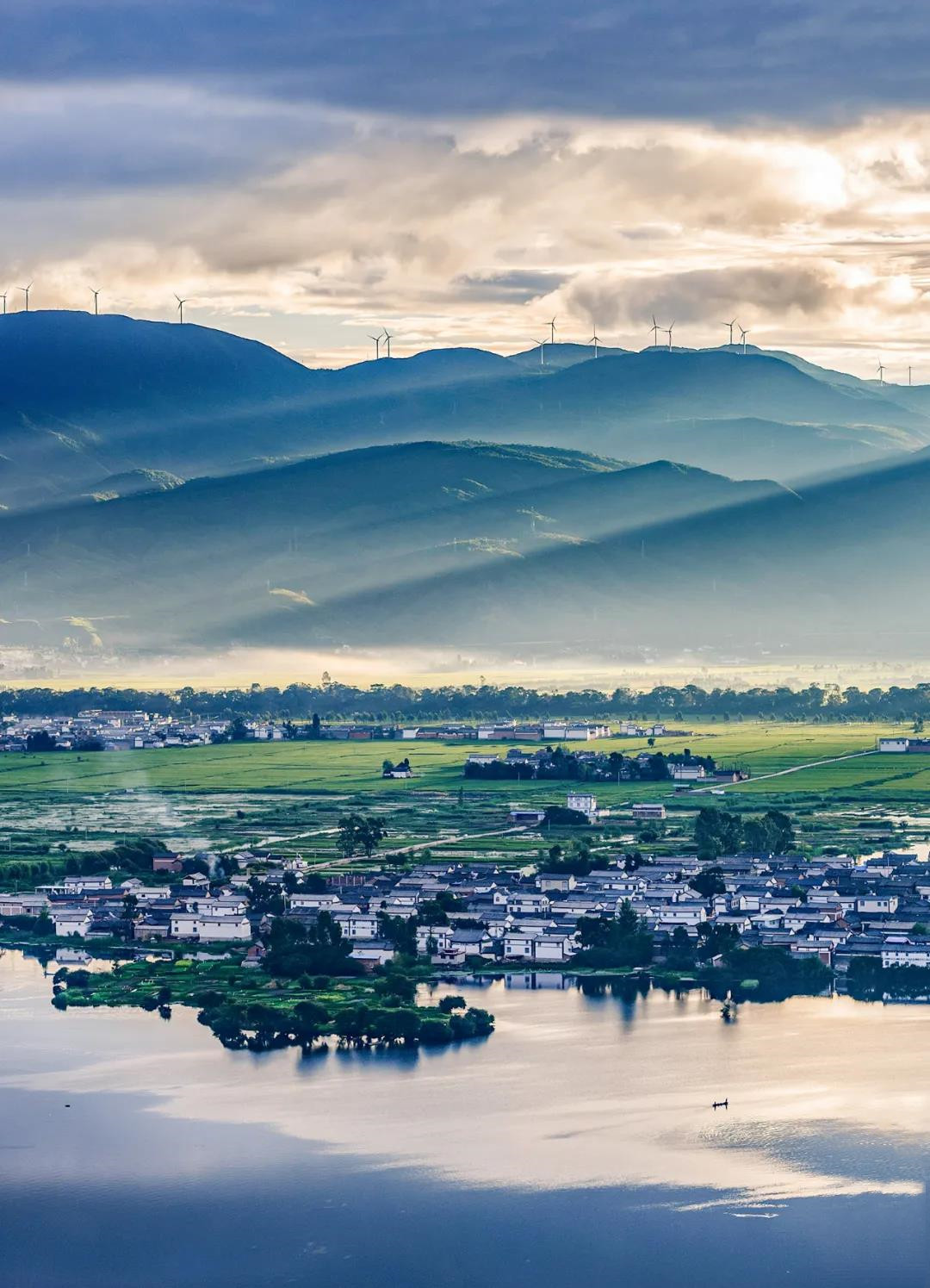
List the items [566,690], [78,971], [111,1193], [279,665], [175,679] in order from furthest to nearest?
[279,665], [175,679], [566,690], [78,971], [111,1193]

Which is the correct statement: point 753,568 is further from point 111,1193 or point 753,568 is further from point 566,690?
point 111,1193


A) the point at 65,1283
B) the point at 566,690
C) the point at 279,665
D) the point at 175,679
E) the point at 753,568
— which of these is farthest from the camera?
the point at 753,568

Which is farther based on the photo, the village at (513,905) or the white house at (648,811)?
the white house at (648,811)

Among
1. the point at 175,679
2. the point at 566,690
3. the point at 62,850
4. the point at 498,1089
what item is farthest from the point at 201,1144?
the point at 175,679

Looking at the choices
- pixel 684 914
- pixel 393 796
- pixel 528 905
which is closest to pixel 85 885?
pixel 528 905

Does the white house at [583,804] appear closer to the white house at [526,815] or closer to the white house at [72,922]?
the white house at [526,815]

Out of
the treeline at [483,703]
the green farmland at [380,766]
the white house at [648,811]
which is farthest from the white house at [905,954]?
the treeline at [483,703]
